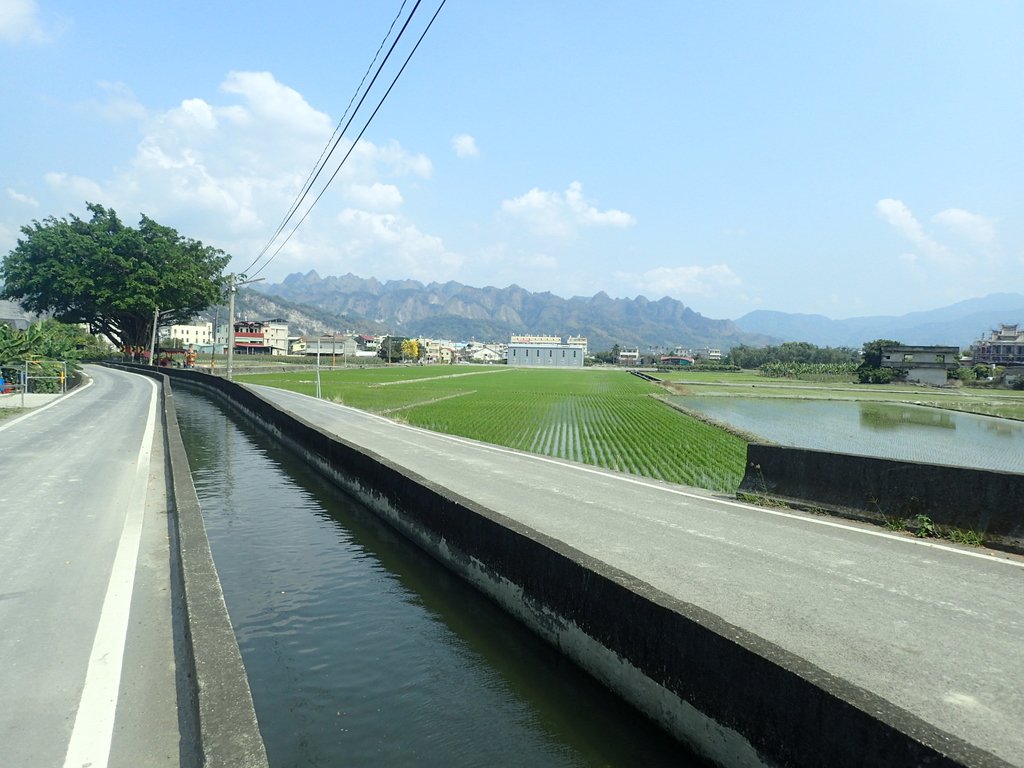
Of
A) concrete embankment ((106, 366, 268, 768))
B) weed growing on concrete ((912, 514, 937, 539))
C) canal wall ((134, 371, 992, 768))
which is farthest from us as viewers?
weed growing on concrete ((912, 514, 937, 539))

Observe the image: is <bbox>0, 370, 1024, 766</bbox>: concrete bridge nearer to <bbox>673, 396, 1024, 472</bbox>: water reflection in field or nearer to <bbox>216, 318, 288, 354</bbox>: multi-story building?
<bbox>673, 396, 1024, 472</bbox>: water reflection in field

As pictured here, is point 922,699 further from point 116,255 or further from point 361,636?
point 116,255

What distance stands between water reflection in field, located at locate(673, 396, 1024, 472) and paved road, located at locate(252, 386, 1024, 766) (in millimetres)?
6755

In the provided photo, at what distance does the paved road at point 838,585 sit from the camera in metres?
4.87

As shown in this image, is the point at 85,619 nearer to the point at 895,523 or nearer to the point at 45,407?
the point at 895,523

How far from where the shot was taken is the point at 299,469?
707 inches

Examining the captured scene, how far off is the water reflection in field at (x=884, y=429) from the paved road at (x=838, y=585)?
6755mm

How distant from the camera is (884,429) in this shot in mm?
33688

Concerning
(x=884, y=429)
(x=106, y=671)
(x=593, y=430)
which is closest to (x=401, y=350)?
(x=884, y=429)

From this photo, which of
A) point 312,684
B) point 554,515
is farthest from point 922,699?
point 554,515

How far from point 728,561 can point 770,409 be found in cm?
3965

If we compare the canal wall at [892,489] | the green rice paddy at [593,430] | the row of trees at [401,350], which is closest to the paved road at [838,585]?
the canal wall at [892,489]

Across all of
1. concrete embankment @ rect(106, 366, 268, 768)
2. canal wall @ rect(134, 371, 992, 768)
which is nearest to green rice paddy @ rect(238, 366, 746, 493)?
canal wall @ rect(134, 371, 992, 768)

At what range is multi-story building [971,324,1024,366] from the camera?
141875mm
